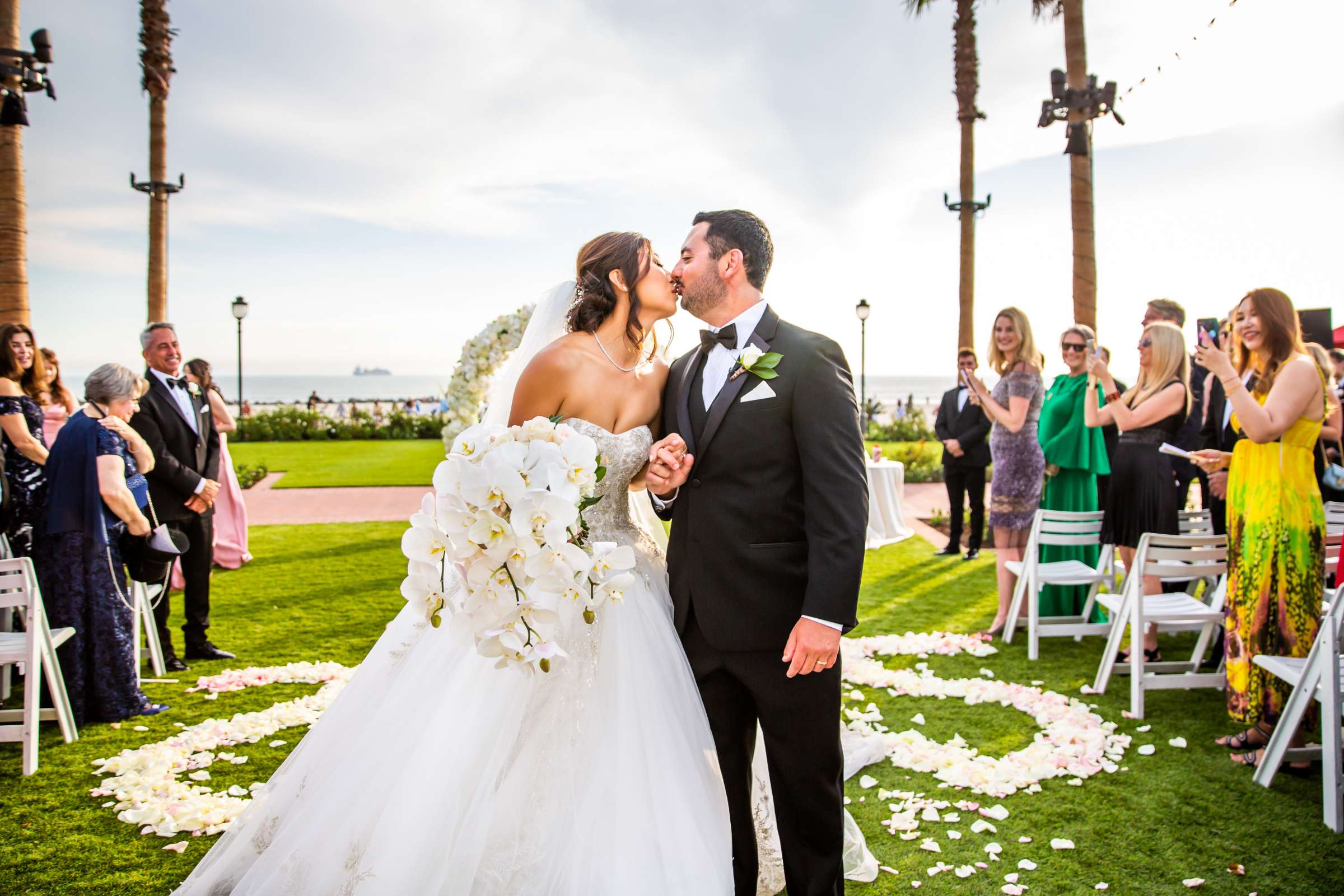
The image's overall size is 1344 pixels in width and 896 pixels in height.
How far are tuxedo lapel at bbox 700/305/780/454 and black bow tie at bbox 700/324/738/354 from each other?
51mm

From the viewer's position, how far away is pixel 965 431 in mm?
9906

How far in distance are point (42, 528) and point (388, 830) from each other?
12.3ft

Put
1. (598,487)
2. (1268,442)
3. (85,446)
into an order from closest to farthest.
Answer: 1. (598,487)
2. (1268,442)
3. (85,446)

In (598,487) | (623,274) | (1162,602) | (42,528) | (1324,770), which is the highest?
(623,274)

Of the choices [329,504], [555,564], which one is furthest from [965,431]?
[329,504]

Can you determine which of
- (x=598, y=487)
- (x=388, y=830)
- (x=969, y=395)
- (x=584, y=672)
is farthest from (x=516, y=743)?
(x=969, y=395)

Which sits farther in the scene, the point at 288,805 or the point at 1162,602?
the point at 1162,602

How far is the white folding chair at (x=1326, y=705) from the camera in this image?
→ 3.52 metres

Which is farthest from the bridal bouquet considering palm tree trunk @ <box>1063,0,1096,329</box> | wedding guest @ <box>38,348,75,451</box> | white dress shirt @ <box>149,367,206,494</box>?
palm tree trunk @ <box>1063,0,1096,329</box>

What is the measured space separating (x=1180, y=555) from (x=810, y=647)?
12.0 ft

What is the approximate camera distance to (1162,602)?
5.22 meters

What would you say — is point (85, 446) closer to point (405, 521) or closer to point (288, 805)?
point (288, 805)

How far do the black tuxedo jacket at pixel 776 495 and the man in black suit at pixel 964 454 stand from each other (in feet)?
25.2

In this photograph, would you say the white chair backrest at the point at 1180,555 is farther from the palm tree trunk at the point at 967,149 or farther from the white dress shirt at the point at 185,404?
the palm tree trunk at the point at 967,149
